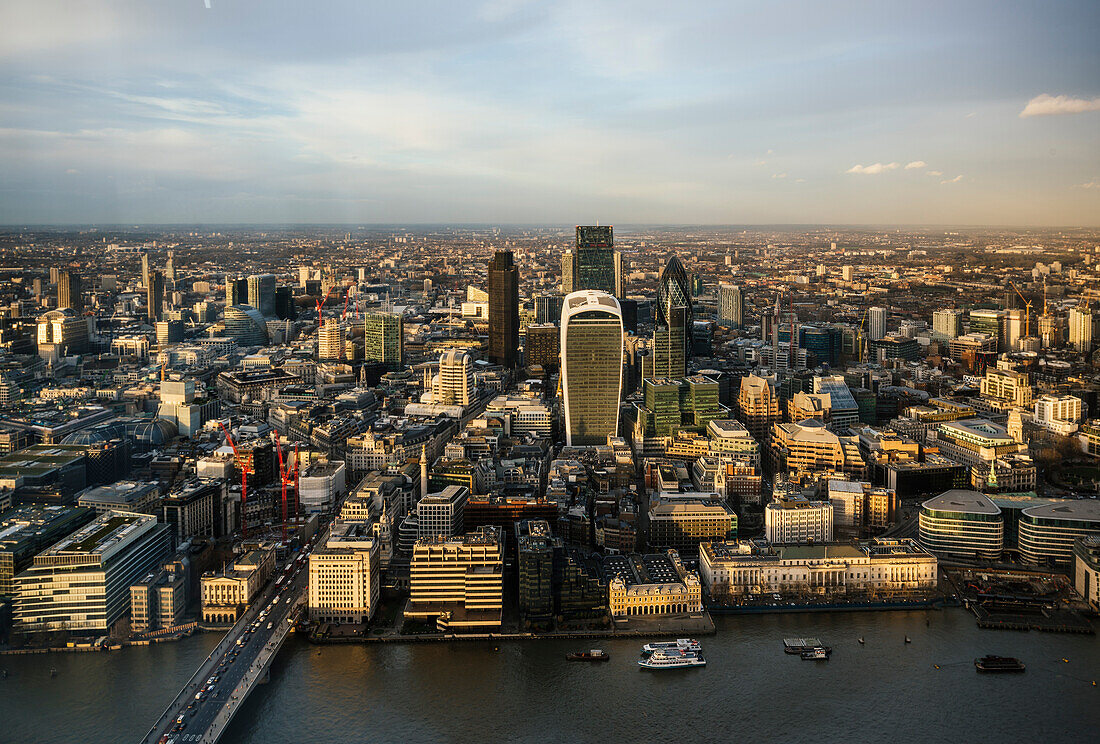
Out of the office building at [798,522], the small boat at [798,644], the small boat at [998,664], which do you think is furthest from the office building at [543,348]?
the small boat at [998,664]

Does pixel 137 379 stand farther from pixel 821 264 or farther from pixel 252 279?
pixel 821 264

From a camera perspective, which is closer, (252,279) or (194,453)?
(194,453)

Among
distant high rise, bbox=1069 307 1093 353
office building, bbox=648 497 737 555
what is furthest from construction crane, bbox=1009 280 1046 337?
office building, bbox=648 497 737 555

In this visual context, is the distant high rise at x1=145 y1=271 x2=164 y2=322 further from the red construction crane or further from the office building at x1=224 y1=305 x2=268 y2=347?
the red construction crane

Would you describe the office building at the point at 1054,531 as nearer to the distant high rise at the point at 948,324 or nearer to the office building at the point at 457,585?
the office building at the point at 457,585

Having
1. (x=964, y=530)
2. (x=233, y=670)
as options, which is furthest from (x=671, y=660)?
(x=964, y=530)

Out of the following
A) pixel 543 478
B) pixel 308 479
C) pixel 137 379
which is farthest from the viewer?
pixel 137 379

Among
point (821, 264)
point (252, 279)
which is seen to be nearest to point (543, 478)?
point (252, 279)

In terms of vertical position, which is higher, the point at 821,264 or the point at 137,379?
the point at 821,264
